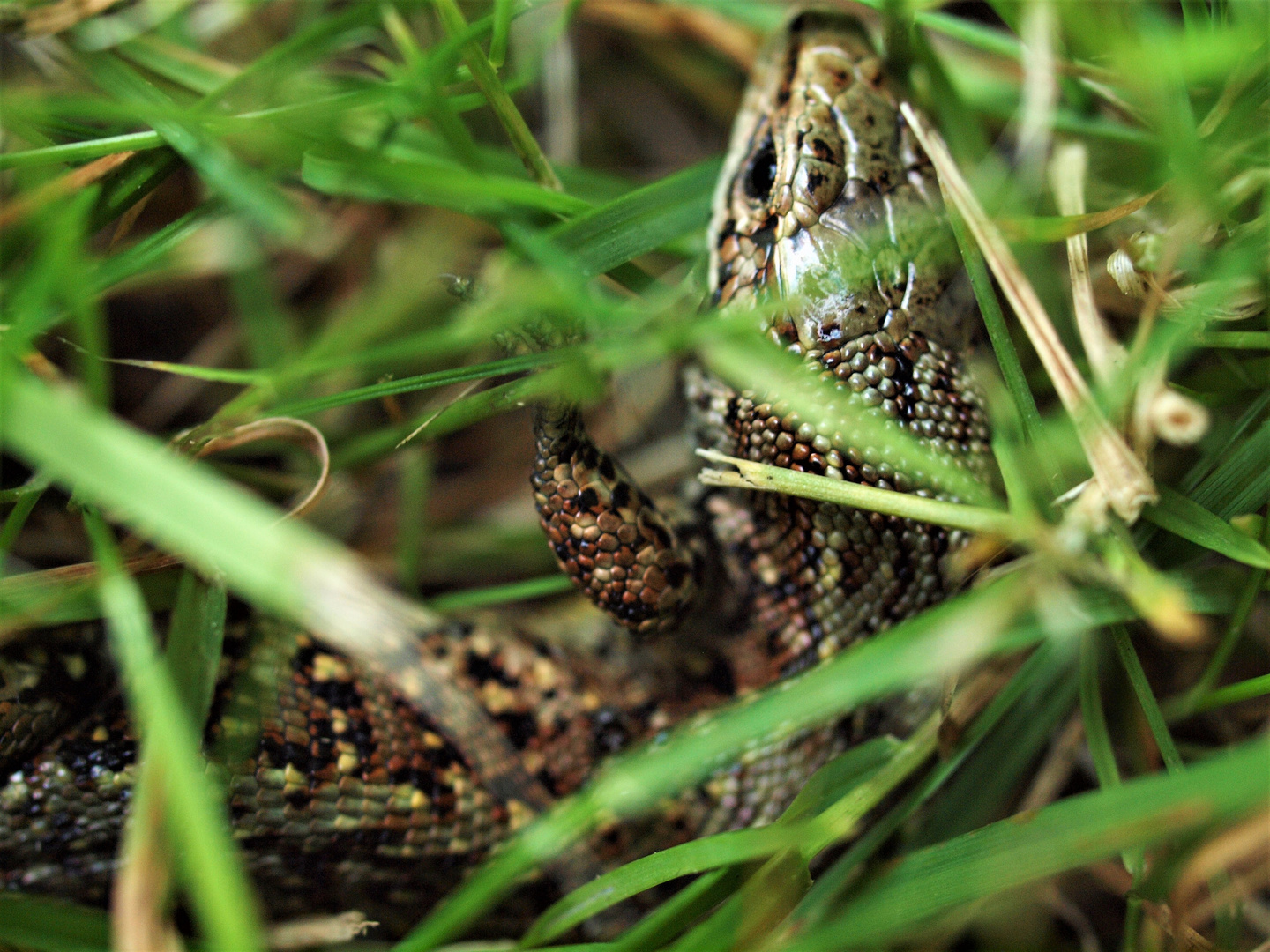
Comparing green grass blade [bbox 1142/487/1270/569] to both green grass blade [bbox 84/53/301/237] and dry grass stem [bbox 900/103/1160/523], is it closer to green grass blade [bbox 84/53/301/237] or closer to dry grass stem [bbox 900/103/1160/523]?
dry grass stem [bbox 900/103/1160/523]

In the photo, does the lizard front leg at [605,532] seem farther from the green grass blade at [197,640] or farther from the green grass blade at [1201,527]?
the green grass blade at [1201,527]

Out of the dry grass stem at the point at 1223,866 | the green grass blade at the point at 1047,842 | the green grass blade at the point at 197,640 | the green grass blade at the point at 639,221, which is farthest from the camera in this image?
the green grass blade at the point at 639,221

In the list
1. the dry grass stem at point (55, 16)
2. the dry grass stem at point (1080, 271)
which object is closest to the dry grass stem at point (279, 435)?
the dry grass stem at point (55, 16)

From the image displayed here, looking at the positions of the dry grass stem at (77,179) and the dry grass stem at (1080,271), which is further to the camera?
the dry grass stem at (77,179)

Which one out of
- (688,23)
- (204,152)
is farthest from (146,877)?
(688,23)

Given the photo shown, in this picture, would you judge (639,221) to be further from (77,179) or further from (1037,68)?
(77,179)

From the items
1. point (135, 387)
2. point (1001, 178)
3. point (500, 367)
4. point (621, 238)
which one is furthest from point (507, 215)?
point (135, 387)
